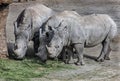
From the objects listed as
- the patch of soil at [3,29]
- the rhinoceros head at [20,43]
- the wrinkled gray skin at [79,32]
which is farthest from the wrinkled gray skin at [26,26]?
the wrinkled gray skin at [79,32]

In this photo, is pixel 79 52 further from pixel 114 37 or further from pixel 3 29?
pixel 3 29

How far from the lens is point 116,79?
8.99 m

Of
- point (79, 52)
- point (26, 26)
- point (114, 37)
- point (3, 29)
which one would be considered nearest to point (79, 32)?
point (79, 52)

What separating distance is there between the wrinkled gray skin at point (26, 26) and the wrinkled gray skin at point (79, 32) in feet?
1.82

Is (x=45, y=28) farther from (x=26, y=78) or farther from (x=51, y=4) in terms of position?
(x=51, y=4)

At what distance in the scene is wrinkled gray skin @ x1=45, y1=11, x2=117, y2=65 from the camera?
9.41 meters

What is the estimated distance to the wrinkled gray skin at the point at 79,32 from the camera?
371 inches

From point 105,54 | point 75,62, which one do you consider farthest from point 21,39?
point 105,54

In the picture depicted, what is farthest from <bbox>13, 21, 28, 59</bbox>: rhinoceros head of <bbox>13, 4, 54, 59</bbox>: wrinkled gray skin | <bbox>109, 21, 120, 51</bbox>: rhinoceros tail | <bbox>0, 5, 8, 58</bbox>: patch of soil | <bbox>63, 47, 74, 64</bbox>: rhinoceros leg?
<bbox>109, 21, 120, 51</bbox>: rhinoceros tail

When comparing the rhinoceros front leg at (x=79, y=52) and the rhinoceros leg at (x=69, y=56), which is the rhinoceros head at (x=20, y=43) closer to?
the rhinoceros leg at (x=69, y=56)

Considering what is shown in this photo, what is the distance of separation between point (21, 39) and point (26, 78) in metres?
1.50

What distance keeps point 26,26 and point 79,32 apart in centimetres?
118

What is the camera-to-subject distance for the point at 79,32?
383 inches

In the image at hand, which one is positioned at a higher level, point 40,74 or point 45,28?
point 45,28
